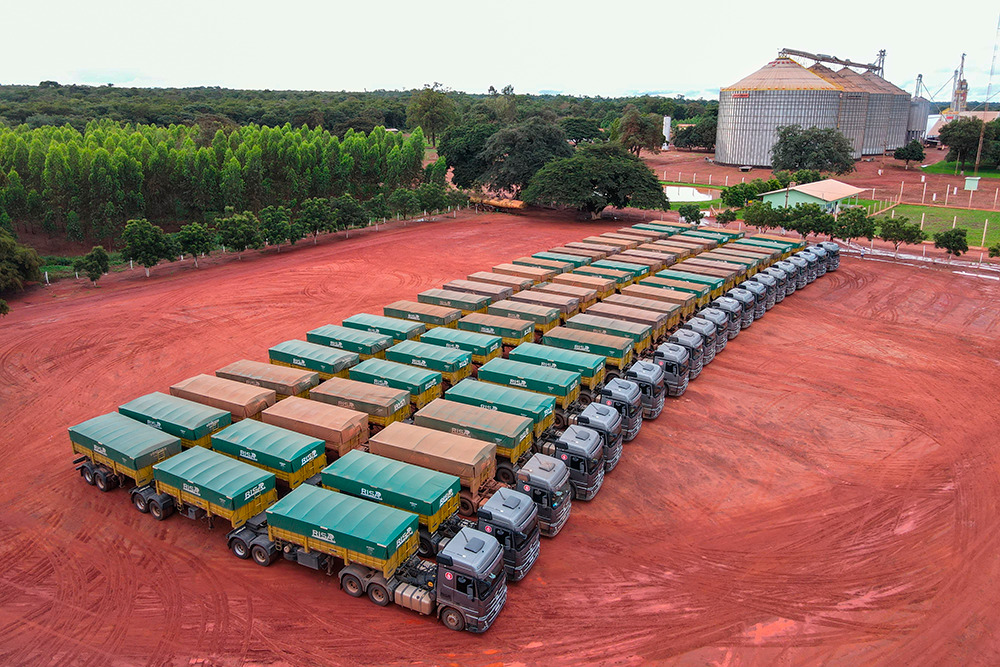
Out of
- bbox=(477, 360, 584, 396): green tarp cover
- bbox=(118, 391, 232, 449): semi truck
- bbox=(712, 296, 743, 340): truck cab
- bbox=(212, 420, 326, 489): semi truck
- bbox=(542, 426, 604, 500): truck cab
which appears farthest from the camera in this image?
bbox=(712, 296, 743, 340): truck cab

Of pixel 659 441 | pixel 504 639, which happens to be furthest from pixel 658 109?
pixel 504 639

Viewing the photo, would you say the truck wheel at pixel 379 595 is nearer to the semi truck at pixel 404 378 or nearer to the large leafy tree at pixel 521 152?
the semi truck at pixel 404 378

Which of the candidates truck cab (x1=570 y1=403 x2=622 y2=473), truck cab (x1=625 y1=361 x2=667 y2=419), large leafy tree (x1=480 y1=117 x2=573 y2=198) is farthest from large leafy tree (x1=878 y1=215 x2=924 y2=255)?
truck cab (x1=570 y1=403 x2=622 y2=473)

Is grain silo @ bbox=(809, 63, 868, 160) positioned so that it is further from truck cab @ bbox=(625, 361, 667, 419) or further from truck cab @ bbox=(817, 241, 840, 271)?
truck cab @ bbox=(625, 361, 667, 419)

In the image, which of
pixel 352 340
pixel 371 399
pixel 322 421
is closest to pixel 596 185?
pixel 352 340

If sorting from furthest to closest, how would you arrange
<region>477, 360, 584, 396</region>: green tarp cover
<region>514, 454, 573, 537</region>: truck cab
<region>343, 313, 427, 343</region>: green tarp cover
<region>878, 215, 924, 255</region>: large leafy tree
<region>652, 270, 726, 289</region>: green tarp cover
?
<region>878, 215, 924, 255</region>: large leafy tree, <region>652, 270, 726, 289</region>: green tarp cover, <region>343, 313, 427, 343</region>: green tarp cover, <region>477, 360, 584, 396</region>: green tarp cover, <region>514, 454, 573, 537</region>: truck cab

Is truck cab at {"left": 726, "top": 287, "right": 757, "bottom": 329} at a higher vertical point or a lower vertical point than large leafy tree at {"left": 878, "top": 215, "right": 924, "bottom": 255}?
lower

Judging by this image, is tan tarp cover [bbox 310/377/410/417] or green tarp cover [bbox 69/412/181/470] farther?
tan tarp cover [bbox 310/377/410/417]

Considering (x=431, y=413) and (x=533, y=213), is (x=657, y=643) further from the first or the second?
(x=533, y=213)
